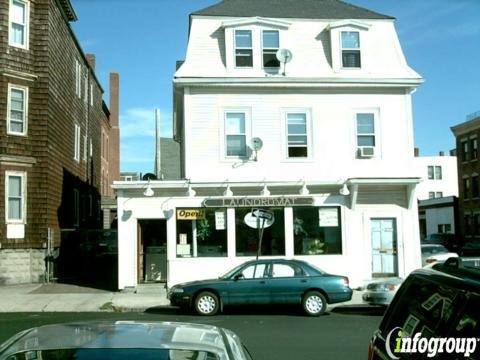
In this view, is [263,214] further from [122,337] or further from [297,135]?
[122,337]

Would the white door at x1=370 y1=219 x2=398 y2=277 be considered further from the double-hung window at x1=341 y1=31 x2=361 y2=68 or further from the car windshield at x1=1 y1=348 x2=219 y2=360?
the car windshield at x1=1 y1=348 x2=219 y2=360

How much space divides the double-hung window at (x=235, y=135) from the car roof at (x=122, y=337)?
16.3 meters

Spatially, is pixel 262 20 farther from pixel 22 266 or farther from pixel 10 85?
pixel 22 266

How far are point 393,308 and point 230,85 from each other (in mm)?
16323

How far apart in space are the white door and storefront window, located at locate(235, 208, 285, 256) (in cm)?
315

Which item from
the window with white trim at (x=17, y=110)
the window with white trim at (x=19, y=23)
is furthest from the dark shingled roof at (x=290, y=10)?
the window with white trim at (x=17, y=110)

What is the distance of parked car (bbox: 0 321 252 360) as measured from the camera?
119 inches

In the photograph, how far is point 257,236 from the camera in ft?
63.7

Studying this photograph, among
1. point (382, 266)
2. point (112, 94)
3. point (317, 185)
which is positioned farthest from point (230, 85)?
point (112, 94)

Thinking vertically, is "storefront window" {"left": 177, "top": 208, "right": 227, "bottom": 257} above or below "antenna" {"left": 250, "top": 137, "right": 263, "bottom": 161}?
below

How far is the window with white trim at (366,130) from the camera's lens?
66.5 feet

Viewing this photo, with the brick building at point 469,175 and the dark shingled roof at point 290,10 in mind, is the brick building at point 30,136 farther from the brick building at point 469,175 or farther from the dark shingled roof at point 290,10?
the brick building at point 469,175

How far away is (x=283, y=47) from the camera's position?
20.7 metres

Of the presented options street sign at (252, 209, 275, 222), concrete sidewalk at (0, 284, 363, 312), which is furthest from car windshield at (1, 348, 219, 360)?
street sign at (252, 209, 275, 222)
